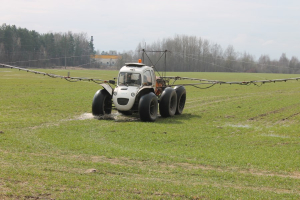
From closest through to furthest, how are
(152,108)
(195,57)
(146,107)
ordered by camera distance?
(146,107), (152,108), (195,57)

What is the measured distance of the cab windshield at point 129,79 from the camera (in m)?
22.7

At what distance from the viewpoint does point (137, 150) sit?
1462 cm

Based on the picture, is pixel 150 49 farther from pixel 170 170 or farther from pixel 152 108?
pixel 170 170

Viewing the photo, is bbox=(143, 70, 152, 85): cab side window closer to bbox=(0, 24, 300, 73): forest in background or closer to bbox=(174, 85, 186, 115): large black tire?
bbox=(174, 85, 186, 115): large black tire

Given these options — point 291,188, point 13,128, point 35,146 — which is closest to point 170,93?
point 13,128

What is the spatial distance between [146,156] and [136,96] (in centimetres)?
853

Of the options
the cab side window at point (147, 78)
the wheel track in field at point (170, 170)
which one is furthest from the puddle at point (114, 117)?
the wheel track in field at point (170, 170)

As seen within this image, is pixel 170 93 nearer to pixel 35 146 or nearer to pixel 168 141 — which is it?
pixel 168 141

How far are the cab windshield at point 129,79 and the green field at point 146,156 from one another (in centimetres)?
192

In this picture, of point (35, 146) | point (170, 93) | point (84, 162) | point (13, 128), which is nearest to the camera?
point (84, 162)

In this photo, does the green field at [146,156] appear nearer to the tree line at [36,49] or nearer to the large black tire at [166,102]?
the large black tire at [166,102]

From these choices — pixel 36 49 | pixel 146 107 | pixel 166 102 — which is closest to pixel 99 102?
pixel 146 107

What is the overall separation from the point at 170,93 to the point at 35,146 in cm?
1062

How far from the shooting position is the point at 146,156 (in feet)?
44.8
